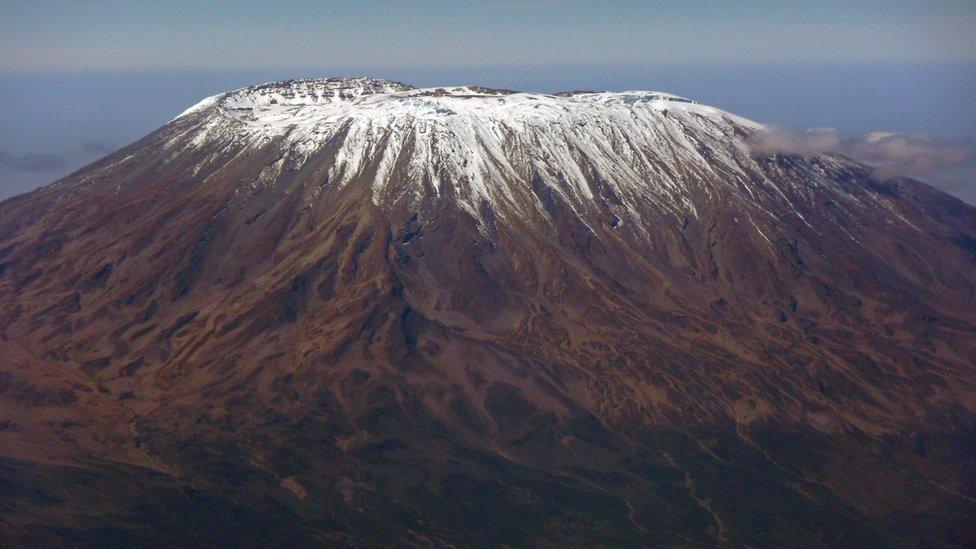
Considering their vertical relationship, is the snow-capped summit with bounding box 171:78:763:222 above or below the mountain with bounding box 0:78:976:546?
above

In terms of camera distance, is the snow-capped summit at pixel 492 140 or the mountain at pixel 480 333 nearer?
the mountain at pixel 480 333

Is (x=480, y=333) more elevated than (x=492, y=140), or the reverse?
(x=492, y=140)

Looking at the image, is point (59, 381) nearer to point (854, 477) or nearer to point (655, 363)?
point (655, 363)

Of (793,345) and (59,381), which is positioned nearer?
(59,381)

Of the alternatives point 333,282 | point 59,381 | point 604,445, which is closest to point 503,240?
point 333,282

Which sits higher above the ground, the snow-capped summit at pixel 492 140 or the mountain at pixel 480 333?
the snow-capped summit at pixel 492 140

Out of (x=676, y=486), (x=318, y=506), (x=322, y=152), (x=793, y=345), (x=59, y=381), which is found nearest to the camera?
(x=318, y=506)

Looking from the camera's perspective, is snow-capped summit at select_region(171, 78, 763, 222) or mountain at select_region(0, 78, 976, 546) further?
snow-capped summit at select_region(171, 78, 763, 222)

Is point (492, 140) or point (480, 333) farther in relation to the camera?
point (492, 140)
